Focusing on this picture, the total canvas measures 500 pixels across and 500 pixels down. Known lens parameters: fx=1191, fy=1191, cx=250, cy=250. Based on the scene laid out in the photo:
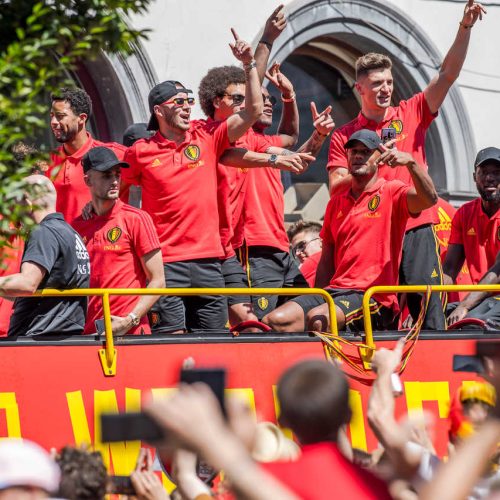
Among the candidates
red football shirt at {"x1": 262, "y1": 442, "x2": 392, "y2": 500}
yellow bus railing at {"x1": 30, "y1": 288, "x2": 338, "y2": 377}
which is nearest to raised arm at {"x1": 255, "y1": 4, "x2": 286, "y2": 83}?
yellow bus railing at {"x1": 30, "y1": 288, "x2": 338, "y2": 377}

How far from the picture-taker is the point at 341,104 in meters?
15.5

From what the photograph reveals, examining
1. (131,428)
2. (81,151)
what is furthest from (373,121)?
(131,428)

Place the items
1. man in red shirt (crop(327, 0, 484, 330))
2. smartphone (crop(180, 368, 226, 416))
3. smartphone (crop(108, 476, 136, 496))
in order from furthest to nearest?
man in red shirt (crop(327, 0, 484, 330)) < smartphone (crop(108, 476, 136, 496)) < smartphone (crop(180, 368, 226, 416))

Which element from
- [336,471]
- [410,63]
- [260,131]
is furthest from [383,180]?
[410,63]

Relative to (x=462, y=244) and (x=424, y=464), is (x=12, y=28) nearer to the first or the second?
(x=424, y=464)

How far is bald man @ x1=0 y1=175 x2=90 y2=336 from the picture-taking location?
6.78m

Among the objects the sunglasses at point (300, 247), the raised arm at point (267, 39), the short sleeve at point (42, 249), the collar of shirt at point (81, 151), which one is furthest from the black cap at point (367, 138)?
the sunglasses at point (300, 247)

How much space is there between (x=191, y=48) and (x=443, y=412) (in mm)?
6242

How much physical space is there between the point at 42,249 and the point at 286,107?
2.95m

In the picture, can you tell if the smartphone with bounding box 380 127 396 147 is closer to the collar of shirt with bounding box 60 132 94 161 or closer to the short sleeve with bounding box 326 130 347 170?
the short sleeve with bounding box 326 130 347 170

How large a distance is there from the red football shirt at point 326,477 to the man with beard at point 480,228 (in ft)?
18.6

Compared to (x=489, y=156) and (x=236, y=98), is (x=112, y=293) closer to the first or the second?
(x=236, y=98)

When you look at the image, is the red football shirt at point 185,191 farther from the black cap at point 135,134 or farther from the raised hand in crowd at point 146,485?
the raised hand in crowd at point 146,485

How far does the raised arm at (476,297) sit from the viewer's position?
8258mm
